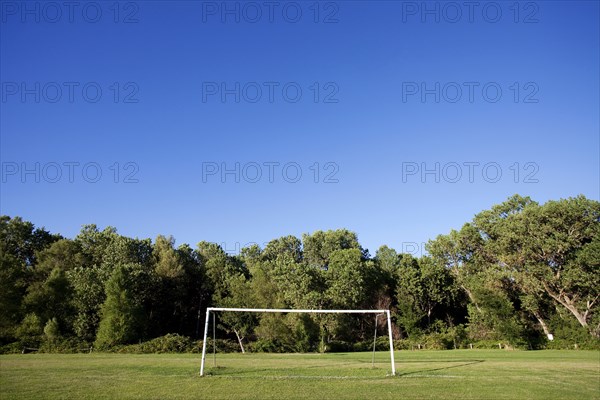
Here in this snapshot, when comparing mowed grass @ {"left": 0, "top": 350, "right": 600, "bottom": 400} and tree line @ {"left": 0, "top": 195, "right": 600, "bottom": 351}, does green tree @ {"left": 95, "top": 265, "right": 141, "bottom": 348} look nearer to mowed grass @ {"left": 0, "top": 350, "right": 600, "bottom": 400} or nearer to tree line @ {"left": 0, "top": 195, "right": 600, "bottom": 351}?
tree line @ {"left": 0, "top": 195, "right": 600, "bottom": 351}

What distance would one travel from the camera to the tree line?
4856cm

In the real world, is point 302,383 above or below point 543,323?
above

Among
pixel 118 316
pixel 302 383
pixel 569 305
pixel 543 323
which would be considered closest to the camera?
pixel 302 383

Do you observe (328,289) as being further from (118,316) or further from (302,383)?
(302,383)

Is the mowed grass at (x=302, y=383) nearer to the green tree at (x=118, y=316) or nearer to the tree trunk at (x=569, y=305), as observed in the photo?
the green tree at (x=118, y=316)

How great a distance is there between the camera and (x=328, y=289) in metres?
54.8

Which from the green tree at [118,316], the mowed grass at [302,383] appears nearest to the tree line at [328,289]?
the green tree at [118,316]

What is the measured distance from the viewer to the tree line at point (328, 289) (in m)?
48.6

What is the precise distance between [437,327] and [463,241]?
1299 centimetres

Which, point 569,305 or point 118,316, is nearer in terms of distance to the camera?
point 118,316

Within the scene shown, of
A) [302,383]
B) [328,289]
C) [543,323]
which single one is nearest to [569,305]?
[543,323]

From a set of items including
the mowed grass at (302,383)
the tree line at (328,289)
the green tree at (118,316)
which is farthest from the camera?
the tree line at (328,289)

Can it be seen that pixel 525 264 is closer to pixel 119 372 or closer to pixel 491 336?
pixel 491 336

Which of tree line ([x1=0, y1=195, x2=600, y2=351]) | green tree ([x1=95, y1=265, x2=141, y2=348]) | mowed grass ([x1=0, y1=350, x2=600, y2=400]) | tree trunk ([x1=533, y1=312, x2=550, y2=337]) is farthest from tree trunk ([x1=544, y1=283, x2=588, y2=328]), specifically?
green tree ([x1=95, y1=265, x2=141, y2=348])
